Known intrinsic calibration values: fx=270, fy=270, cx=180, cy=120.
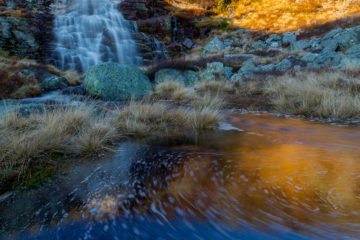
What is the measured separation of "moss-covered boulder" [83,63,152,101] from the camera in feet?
30.5

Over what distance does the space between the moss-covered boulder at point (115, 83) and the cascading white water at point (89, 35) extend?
911cm

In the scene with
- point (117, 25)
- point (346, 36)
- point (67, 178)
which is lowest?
point (67, 178)

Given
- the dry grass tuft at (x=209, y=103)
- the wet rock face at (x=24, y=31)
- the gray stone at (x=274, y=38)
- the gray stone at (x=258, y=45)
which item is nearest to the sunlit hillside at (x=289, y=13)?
the gray stone at (x=274, y=38)

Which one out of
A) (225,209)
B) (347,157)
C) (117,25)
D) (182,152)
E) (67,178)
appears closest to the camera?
(225,209)

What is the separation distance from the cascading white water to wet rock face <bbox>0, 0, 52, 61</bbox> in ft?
2.71

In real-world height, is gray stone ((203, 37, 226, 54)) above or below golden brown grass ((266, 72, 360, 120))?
above

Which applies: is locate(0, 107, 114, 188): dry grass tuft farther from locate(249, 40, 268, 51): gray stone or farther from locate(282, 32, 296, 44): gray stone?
locate(282, 32, 296, 44): gray stone

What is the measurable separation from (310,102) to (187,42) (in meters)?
21.8

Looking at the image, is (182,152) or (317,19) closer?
(182,152)

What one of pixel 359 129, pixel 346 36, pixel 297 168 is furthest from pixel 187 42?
pixel 297 168

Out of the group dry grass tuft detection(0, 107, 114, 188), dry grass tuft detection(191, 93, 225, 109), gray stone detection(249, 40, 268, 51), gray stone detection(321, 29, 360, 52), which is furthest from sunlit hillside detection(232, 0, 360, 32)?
dry grass tuft detection(0, 107, 114, 188)

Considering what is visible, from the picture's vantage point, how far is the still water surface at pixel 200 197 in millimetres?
1666

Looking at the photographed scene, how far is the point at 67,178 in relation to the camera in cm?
255

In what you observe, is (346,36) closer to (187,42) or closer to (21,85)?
(187,42)
